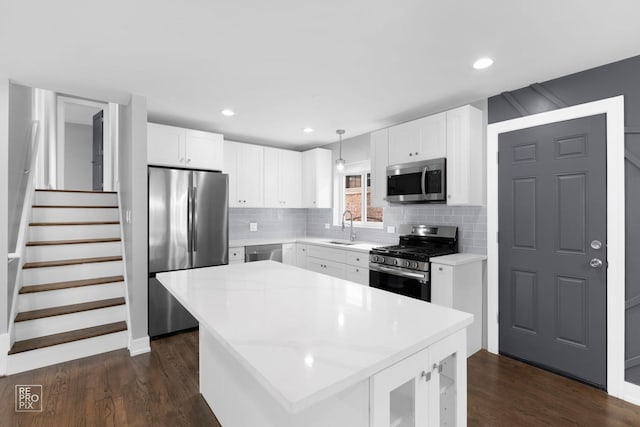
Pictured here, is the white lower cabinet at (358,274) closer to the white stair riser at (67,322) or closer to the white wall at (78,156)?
the white stair riser at (67,322)

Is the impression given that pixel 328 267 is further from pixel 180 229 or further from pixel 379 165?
pixel 180 229

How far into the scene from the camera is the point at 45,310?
3010 millimetres

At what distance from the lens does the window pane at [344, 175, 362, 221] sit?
4.77 meters

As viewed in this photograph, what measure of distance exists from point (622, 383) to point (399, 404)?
7.50ft

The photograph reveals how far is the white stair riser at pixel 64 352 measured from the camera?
261 cm

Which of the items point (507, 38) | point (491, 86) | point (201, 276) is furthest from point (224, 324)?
point (491, 86)

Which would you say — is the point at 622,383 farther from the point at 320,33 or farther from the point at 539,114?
the point at 320,33

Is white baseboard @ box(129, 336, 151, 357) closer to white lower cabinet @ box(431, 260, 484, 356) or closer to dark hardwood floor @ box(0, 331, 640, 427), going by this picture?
dark hardwood floor @ box(0, 331, 640, 427)

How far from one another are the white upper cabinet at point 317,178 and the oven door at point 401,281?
169 cm

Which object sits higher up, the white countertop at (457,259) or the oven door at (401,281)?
the white countertop at (457,259)

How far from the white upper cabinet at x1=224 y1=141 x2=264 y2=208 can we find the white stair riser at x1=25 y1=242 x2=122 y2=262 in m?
1.48

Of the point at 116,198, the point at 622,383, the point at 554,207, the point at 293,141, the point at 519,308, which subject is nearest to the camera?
the point at 622,383

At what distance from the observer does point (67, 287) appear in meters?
3.11

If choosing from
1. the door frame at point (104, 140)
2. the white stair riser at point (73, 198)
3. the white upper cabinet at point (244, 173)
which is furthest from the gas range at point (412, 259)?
the door frame at point (104, 140)
